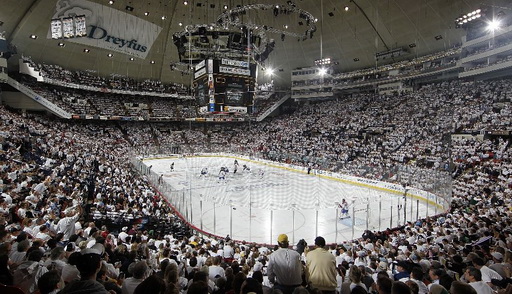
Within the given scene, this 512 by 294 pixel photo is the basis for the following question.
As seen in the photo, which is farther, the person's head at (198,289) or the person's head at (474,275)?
the person's head at (474,275)

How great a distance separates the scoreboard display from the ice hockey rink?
245 inches

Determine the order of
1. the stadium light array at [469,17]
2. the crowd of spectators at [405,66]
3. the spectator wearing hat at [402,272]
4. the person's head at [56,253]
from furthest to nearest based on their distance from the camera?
1. the crowd of spectators at [405,66]
2. the stadium light array at [469,17]
3. the spectator wearing hat at [402,272]
4. the person's head at [56,253]

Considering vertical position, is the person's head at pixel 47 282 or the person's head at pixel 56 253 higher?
the person's head at pixel 47 282

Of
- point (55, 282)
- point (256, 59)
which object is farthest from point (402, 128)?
point (55, 282)

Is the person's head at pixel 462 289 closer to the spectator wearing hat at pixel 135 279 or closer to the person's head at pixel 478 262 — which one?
the person's head at pixel 478 262

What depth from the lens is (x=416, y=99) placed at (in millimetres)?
34938

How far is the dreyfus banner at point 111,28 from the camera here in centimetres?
3231

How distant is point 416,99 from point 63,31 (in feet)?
128

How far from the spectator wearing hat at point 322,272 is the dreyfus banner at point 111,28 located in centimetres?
3850

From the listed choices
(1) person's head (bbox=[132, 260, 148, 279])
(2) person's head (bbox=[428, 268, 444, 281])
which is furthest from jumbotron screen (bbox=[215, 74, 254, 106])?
(1) person's head (bbox=[132, 260, 148, 279])

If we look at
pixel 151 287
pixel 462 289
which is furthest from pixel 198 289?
pixel 462 289

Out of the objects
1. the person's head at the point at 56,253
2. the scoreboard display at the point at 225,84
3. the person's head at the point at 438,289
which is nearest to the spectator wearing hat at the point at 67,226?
the person's head at the point at 56,253

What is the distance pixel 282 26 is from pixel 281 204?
30825 millimetres

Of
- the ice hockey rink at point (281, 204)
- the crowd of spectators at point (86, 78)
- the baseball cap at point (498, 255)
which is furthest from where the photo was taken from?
the crowd of spectators at point (86, 78)
